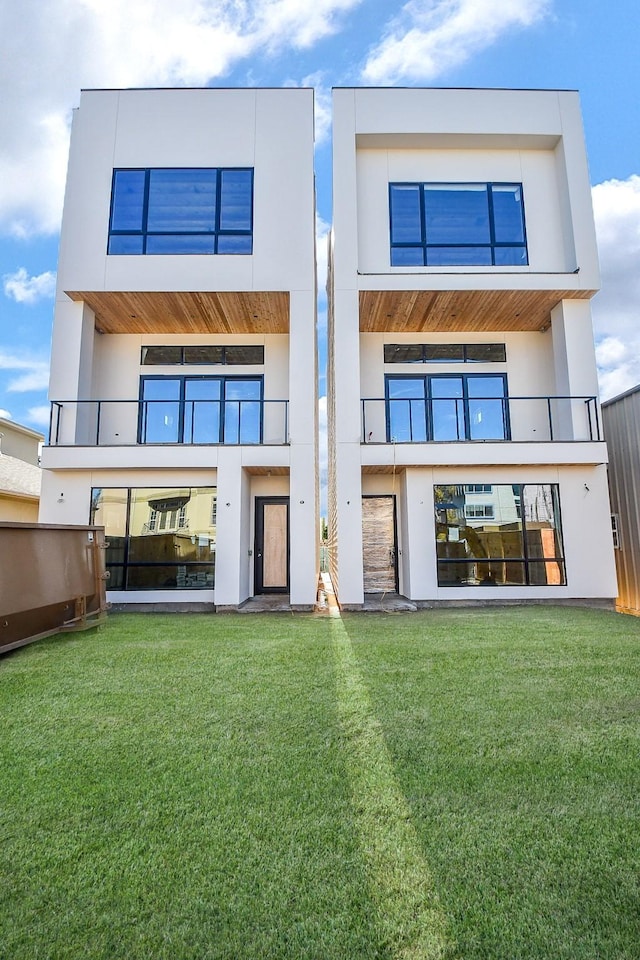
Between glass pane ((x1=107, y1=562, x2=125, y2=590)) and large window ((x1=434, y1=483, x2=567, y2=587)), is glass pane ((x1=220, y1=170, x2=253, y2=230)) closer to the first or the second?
large window ((x1=434, y1=483, x2=567, y2=587))

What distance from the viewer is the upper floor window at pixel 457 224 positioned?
1007cm

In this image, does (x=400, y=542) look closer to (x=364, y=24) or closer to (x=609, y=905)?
(x=609, y=905)

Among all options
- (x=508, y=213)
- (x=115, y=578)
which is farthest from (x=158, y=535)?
(x=508, y=213)

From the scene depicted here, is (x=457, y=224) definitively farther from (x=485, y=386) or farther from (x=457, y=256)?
(x=485, y=386)

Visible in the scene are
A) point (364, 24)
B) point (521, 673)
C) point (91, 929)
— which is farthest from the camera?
point (364, 24)

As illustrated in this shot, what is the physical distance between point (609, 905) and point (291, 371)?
8.58 metres

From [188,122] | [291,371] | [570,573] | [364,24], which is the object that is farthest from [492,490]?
[364,24]

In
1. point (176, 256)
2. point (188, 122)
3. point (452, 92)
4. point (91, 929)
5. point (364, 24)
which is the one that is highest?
point (364, 24)

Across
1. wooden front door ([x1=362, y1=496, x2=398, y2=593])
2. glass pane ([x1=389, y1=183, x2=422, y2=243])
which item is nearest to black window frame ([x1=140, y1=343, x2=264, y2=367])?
glass pane ([x1=389, y1=183, x2=422, y2=243])

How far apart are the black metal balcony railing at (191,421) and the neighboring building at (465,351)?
1.64 meters

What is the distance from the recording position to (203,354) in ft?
36.0

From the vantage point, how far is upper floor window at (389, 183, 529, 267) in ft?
33.0

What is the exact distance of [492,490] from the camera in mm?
9539

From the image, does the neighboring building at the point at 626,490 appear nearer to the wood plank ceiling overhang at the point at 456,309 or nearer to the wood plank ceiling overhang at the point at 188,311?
the wood plank ceiling overhang at the point at 456,309
